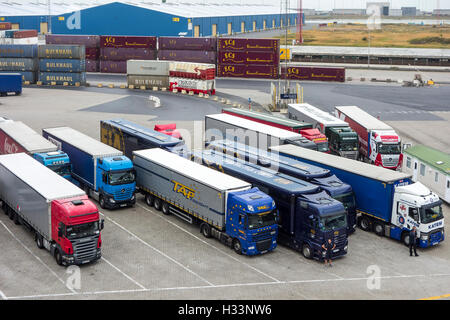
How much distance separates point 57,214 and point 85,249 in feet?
6.88

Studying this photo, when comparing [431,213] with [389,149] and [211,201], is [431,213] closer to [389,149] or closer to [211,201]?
[211,201]

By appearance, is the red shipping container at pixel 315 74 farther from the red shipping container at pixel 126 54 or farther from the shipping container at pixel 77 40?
the shipping container at pixel 77 40

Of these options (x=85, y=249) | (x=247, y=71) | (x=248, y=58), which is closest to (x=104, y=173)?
(x=85, y=249)

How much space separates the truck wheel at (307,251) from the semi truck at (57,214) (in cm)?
1021

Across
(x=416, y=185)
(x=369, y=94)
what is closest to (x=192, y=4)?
(x=369, y=94)

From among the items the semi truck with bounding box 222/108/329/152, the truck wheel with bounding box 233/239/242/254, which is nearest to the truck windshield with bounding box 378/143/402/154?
the semi truck with bounding box 222/108/329/152

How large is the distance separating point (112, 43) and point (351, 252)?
7647cm

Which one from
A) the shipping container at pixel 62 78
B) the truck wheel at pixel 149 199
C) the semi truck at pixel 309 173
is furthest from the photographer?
the shipping container at pixel 62 78

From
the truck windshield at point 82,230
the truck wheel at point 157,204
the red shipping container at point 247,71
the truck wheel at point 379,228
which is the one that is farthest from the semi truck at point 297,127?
the red shipping container at point 247,71

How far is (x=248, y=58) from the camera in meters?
96.6

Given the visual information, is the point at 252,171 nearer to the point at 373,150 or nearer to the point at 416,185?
the point at 416,185

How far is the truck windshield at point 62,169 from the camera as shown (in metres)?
35.0

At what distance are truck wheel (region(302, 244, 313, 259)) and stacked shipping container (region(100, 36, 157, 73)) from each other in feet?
239

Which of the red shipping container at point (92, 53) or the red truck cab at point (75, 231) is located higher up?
the red shipping container at point (92, 53)
